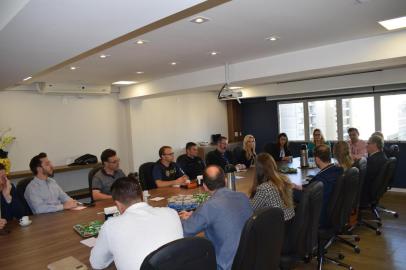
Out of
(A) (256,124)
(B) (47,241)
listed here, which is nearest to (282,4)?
(B) (47,241)

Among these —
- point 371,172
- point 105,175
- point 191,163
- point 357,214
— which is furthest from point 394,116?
point 105,175

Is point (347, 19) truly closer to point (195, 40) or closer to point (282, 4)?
point (282, 4)

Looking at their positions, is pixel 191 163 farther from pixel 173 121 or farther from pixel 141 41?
pixel 173 121

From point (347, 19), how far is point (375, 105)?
15.0 ft

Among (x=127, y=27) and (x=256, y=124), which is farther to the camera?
(x=256, y=124)

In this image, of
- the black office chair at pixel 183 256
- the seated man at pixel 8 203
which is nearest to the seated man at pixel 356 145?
the black office chair at pixel 183 256

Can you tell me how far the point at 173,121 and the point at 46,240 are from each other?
5.60m

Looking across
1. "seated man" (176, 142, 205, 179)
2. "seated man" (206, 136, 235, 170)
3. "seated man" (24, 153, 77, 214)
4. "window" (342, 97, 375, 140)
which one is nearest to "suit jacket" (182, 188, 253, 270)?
"seated man" (24, 153, 77, 214)

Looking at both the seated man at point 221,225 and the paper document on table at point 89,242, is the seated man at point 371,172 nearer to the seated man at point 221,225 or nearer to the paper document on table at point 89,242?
→ the seated man at point 221,225

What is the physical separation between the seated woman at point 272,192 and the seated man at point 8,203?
219 centimetres

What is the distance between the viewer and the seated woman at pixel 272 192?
2609 mm

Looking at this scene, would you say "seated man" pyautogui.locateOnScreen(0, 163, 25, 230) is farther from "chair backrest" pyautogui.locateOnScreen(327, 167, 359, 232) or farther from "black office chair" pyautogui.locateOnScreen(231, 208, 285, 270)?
"chair backrest" pyautogui.locateOnScreen(327, 167, 359, 232)

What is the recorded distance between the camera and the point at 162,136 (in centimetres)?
751

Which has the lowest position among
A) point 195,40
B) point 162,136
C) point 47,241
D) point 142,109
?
point 47,241
